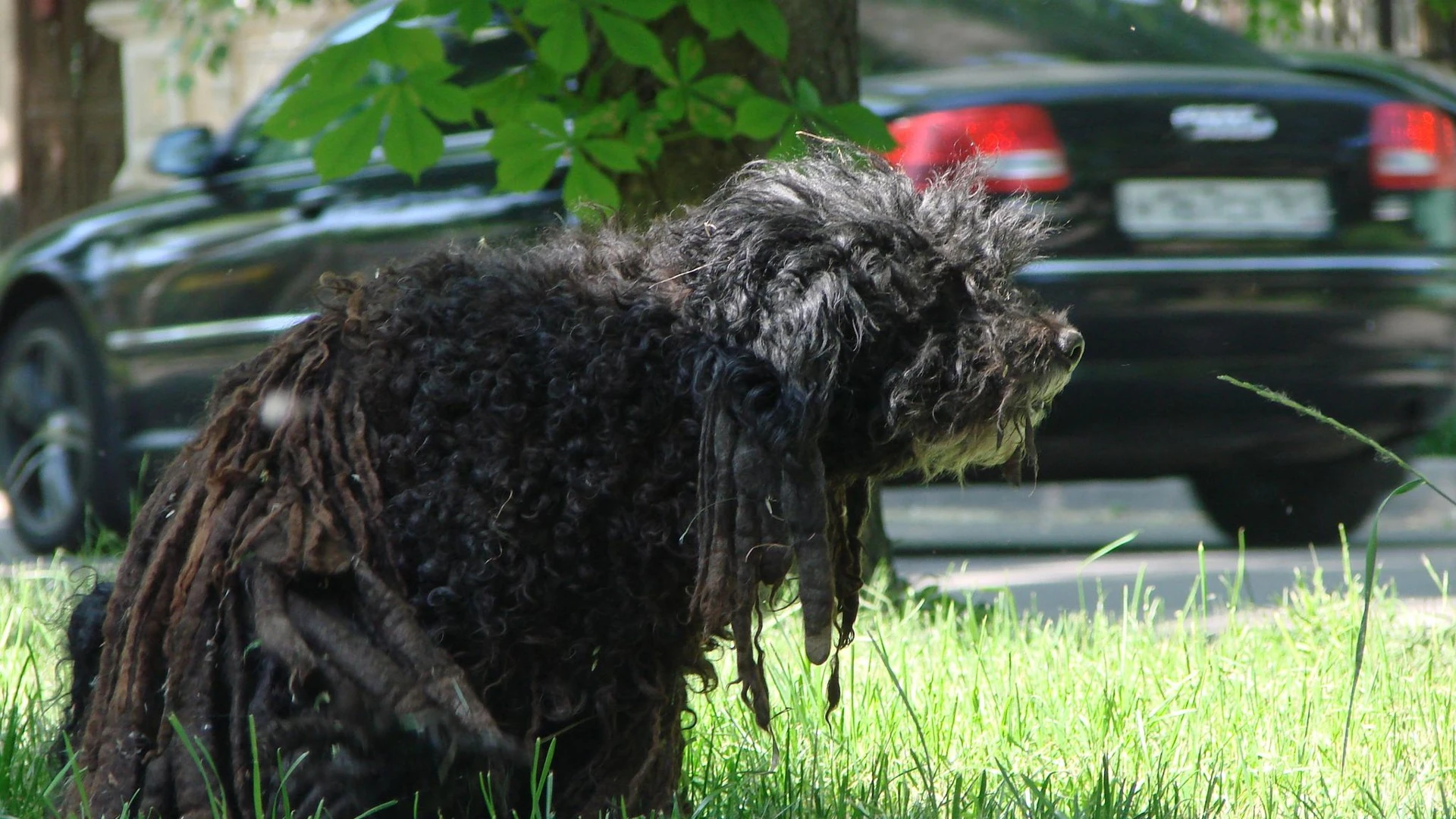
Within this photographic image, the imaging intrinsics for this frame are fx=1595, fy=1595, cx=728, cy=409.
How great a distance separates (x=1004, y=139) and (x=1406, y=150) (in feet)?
4.64

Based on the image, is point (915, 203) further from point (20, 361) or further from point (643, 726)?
point (20, 361)

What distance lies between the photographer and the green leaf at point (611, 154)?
3.51 metres

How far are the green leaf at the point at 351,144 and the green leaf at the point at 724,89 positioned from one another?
2.31ft

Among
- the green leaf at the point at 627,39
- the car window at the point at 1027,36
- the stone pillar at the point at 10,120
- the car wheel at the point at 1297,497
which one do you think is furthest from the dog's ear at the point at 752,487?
the stone pillar at the point at 10,120

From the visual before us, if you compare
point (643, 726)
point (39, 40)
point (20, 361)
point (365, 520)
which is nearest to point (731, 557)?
point (643, 726)

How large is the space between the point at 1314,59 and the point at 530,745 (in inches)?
215

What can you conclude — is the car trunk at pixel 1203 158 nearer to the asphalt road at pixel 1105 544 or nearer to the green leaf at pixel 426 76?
the asphalt road at pixel 1105 544

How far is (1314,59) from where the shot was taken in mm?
6457

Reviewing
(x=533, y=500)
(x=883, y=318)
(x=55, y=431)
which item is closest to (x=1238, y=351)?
(x=883, y=318)

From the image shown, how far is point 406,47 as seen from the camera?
11.0 feet

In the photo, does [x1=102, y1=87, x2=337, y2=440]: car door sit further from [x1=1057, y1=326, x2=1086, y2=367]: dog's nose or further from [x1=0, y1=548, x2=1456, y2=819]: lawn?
[x1=1057, y1=326, x2=1086, y2=367]: dog's nose

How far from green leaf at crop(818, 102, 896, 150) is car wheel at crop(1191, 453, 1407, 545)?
9.25ft

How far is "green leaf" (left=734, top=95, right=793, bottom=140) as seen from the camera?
344 cm

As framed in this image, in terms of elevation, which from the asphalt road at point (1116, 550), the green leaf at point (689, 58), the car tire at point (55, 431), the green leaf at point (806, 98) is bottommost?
the asphalt road at point (1116, 550)
